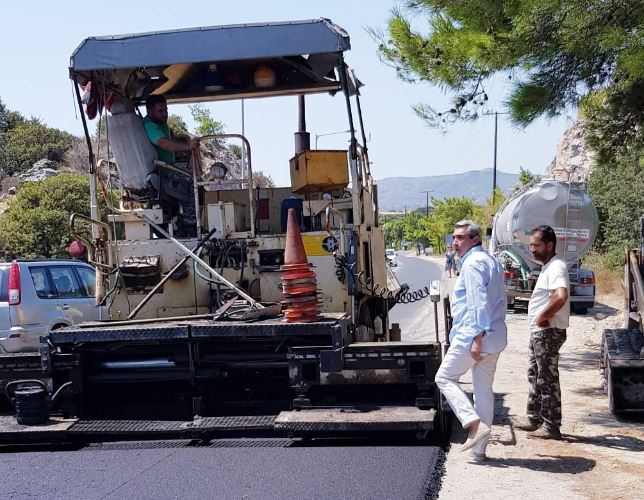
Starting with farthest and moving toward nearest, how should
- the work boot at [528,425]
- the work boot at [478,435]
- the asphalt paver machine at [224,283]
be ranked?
the work boot at [528,425], the asphalt paver machine at [224,283], the work boot at [478,435]

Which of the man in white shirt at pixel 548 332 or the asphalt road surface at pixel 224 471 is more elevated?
the man in white shirt at pixel 548 332

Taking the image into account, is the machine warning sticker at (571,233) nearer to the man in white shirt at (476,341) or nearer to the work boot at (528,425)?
the work boot at (528,425)

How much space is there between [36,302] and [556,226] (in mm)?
11743

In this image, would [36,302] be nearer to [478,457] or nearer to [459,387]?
[459,387]

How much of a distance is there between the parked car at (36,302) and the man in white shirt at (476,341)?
634 cm

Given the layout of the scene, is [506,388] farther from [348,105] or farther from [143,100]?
[143,100]

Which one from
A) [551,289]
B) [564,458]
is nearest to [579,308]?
[551,289]

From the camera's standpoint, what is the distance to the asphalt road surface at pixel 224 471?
5598 millimetres

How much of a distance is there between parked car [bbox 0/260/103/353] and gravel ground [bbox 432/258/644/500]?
5.58 m

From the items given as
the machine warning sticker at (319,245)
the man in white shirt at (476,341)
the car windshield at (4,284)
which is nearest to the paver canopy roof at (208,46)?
the machine warning sticker at (319,245)

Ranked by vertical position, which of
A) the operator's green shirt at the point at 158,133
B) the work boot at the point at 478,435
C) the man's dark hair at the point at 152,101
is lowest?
the work boot at the point at 478,435

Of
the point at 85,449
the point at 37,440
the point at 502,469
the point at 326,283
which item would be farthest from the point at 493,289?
the point at 37,440

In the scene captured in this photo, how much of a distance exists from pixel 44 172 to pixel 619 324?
28.5m

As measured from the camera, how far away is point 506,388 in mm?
9812
